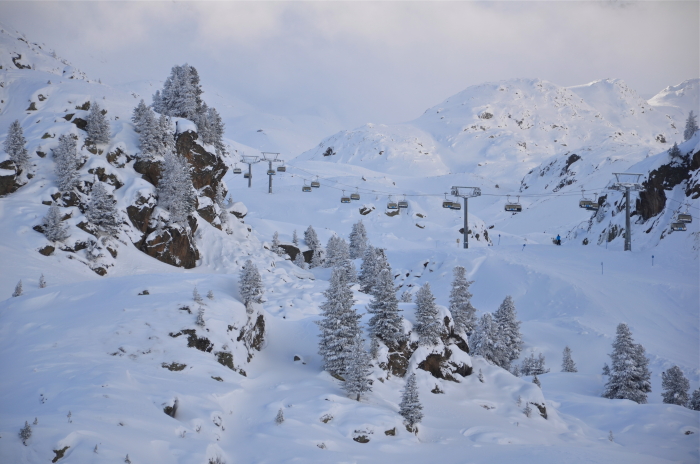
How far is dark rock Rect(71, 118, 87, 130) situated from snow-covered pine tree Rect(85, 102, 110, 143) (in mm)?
628

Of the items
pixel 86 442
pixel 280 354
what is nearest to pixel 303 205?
pixel 280 354

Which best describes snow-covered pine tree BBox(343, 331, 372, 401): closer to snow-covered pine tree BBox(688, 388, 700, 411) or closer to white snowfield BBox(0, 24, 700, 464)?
white snowfield BBox(0, 24, 700, 464)

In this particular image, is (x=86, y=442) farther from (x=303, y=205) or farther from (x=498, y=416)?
(x=303, y=205)

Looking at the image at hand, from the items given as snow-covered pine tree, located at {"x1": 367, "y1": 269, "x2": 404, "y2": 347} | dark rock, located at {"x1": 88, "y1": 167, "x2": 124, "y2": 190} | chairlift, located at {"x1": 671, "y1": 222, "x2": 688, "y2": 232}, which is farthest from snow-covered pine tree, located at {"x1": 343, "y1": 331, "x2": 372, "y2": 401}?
chairlift, located at {"x1": 671, "y1": 222, "x2": 688, "y2": 232}

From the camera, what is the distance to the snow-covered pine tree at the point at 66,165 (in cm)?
3456

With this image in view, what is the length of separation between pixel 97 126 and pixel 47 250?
11705mm

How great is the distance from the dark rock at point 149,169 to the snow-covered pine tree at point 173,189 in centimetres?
46

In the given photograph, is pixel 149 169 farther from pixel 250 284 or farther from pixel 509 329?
pixel 509 329

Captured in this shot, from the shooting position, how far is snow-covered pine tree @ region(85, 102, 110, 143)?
37688 mm

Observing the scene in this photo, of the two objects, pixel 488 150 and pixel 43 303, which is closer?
pixel 43 303

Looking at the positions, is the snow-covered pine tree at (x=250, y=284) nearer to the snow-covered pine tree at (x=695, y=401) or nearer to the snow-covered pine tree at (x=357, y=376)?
the snow-covered pine tree at (x=357, y=376)

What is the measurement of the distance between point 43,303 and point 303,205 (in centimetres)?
6177

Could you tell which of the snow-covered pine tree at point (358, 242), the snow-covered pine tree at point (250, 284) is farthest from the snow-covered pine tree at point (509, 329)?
the snow-covered pine tree at point (358, 242)

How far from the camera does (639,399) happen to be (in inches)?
1226
